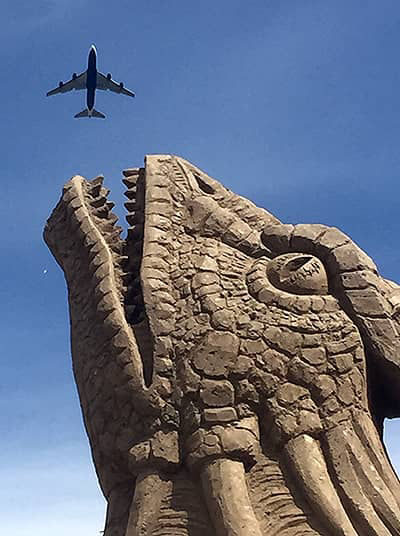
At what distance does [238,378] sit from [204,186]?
6.38 ft

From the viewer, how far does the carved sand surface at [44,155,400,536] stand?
5559mm

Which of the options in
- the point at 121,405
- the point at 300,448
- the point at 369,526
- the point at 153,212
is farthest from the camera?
the point at 153,212

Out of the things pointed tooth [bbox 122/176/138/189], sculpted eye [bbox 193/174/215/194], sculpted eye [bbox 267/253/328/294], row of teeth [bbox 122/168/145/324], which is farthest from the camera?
pointed tooth [bbox 122/176/138/189]

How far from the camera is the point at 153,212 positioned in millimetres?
6695

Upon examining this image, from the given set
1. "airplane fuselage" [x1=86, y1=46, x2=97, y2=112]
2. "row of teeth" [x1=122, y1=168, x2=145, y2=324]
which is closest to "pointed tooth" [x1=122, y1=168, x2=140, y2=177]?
"row of teeth" [x1=122, y1=168, x2=145, y2=324]

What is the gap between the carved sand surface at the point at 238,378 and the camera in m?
5.56

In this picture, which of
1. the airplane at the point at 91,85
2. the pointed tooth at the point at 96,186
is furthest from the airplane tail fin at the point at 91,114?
the pointed tooth at the point at 96,186

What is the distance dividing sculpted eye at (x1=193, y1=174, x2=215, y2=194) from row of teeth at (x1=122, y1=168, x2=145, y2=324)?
0.46m

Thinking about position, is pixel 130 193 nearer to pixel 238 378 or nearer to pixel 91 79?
pixel 238 378

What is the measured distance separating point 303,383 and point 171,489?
112 centimetres

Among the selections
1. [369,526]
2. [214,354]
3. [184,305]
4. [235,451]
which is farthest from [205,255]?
[369,526]

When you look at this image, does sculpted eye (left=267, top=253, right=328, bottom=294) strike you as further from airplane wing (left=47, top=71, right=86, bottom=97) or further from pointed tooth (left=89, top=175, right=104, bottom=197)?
airplane wing (left=47, top=71, right=86, bottom=97)

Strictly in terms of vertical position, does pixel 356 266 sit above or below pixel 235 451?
above

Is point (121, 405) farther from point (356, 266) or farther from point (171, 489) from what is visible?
point (356, 266)
